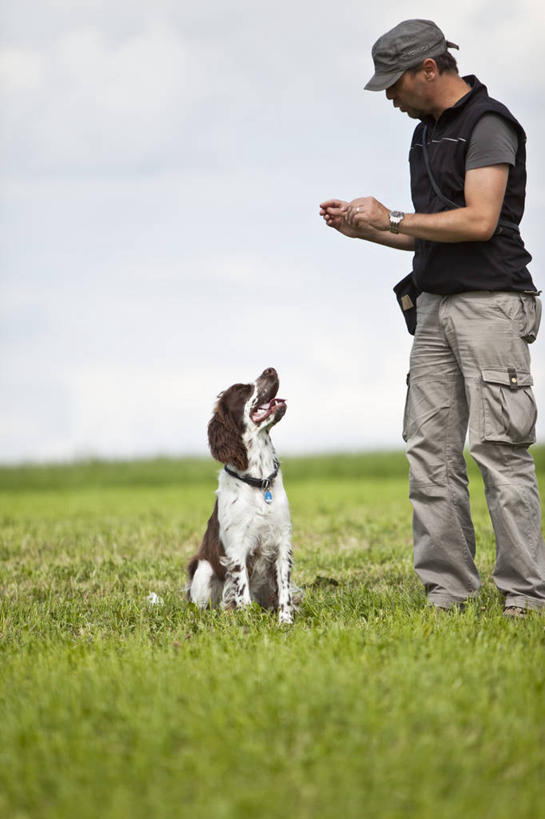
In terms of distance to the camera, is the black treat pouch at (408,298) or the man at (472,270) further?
the black treat pouch at (408,298)

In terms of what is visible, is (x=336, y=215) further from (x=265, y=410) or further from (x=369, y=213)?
(x=265, y=410)

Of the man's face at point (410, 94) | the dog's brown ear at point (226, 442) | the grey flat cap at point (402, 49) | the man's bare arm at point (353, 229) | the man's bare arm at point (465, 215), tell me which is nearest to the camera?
the man's bare arm at point (465, 215)

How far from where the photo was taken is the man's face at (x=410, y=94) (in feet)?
17.1

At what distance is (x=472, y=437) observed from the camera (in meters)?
5.29

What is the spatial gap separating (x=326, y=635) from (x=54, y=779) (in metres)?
1.97

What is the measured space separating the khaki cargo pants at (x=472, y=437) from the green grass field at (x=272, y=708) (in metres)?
0.30

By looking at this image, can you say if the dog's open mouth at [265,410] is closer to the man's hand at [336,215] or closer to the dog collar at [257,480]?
the dog collar at [257,480]

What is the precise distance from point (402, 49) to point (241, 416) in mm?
2422

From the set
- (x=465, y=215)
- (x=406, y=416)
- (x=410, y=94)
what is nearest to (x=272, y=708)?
(x=406, y=416)

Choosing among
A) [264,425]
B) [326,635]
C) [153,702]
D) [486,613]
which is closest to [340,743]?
[153,702]

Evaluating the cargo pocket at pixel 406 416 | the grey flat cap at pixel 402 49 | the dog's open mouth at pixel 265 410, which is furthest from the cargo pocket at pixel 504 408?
the grey flat cap at pixel 402 49

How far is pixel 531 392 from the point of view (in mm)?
5359

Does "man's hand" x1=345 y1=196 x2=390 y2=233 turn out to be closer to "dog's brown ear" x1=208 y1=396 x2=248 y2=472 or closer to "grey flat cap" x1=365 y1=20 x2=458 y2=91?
"grey flat cap" x1=365 y1=20 x2=458 y2=91

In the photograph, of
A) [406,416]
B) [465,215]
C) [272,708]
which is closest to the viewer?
[272,708]
